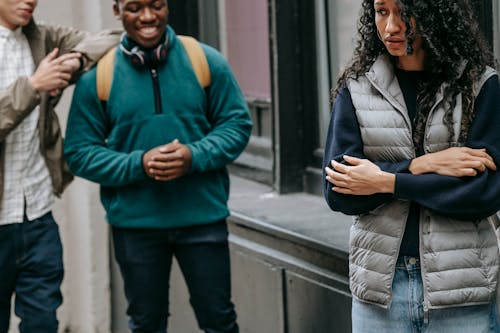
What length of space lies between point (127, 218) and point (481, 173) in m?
1.74

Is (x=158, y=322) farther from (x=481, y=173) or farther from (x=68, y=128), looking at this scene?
(x=481, y=173)

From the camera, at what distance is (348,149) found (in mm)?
3389

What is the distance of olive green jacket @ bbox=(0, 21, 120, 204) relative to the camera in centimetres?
442

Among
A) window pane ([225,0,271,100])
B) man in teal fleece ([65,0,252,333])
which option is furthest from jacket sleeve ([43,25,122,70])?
window pane ([225,0,271,100])

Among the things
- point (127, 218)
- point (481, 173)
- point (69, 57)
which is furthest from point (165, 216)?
point (481, 173)

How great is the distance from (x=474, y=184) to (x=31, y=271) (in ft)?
7.11

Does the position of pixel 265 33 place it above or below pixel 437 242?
above

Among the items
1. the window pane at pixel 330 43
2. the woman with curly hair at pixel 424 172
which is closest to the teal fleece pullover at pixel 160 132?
the window pane at pixel 330 43

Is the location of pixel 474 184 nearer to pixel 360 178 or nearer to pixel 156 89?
pixel 360 178

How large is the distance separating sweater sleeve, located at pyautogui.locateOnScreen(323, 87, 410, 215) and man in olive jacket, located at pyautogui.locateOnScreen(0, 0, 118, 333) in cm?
149

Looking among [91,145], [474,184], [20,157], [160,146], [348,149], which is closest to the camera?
[474,184]

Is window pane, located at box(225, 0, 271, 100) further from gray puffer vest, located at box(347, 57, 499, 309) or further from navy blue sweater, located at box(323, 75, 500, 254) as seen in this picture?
navy blue sweater, located at box(323, 75, 500, 254)

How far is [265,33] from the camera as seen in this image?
20.3ft

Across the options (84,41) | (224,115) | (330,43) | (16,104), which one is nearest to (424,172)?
(224,115)
